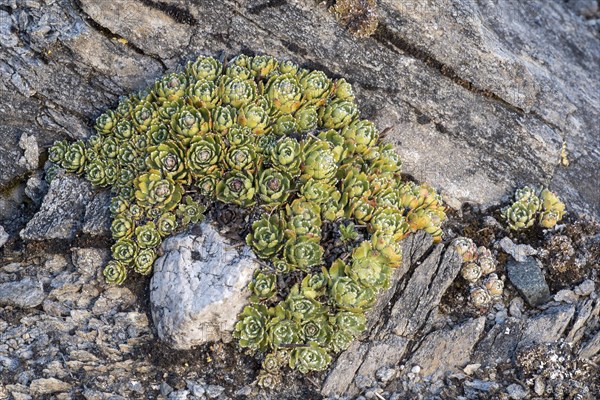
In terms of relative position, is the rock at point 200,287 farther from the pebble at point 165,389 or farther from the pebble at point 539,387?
the pebble at point 539,387

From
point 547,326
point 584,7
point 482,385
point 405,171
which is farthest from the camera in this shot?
point 584,7

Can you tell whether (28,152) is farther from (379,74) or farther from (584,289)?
(584,289)

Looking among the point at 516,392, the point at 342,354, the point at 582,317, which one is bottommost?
the point at 342,354

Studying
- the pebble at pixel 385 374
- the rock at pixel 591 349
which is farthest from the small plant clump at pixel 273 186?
the rock at pixel 591 349

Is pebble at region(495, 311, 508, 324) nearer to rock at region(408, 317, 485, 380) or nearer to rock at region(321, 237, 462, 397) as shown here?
rock at region(408, 317, 485, 380)

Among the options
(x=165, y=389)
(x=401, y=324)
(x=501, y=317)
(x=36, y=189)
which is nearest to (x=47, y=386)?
(x=165, y=389)

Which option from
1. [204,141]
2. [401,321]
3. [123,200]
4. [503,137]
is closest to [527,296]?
[401,321]

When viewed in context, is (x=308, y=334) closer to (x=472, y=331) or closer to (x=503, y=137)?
(x=472, y=331)
